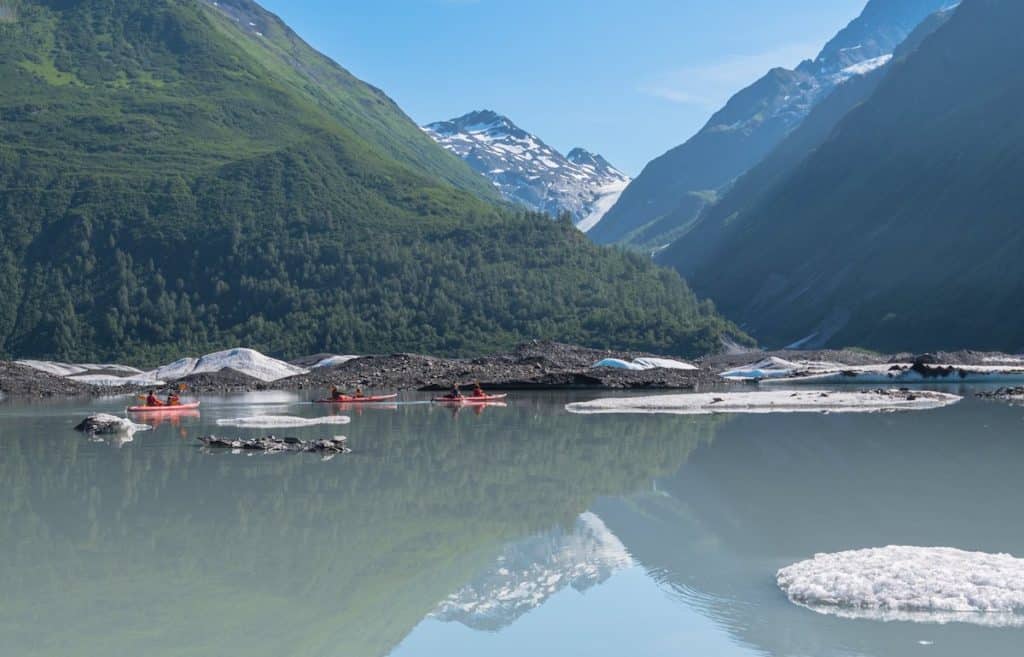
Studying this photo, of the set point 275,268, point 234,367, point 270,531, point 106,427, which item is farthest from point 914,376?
point 275,268

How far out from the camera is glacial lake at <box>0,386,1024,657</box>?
13352 millimetres

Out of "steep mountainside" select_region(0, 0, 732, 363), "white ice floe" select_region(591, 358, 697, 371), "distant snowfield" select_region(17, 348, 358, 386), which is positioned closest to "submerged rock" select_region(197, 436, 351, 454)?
"distant snowfield" select_region(17, 348, 358, 386)

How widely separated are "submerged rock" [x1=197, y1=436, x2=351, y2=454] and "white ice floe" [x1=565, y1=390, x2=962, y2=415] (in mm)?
21052

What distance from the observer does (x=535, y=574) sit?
1680cm

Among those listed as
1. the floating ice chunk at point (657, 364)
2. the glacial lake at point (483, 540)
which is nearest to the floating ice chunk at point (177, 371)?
the floating ice chunk at point (657, 364)

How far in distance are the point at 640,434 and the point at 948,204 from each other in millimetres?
162796

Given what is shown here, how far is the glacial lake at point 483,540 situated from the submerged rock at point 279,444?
80cm

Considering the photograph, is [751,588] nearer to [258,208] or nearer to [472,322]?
[472,322]

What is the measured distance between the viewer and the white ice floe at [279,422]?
44812 mm

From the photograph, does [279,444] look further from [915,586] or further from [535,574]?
[915,586]

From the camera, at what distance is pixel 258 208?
174875 mm

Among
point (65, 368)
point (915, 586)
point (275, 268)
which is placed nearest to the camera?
point (915, 586)

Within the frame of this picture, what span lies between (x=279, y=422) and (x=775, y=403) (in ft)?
85.6

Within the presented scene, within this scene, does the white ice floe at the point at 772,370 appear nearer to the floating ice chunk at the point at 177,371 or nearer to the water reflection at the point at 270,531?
the floating ice chunk at the point at 177,371
